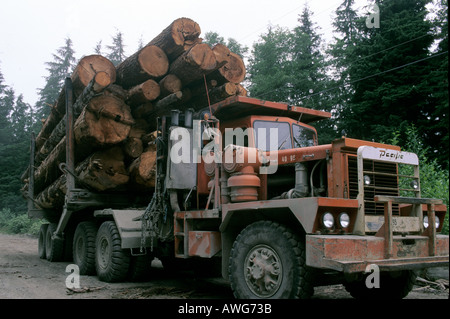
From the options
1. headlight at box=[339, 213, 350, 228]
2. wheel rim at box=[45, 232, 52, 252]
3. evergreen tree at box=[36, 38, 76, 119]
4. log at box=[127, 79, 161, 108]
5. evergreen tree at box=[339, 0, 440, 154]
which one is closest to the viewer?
headlight at box=[339, 213, 350, 228]

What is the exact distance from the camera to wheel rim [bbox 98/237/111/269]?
7824 mm

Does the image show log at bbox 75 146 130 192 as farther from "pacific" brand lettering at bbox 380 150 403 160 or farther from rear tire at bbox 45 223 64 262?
"pacific" brand lettering at bbox 380 150 403 160

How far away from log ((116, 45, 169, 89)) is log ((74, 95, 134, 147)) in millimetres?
576

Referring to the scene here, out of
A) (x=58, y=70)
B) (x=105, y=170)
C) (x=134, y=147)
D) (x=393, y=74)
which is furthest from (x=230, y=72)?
(x=58, y=70)

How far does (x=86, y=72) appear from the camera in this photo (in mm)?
8555

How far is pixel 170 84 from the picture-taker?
772cm

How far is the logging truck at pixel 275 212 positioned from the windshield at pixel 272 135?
2cm

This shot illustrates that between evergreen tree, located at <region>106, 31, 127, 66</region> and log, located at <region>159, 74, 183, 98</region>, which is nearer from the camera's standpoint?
log, located at <region>159, 74, 183, 98</region>

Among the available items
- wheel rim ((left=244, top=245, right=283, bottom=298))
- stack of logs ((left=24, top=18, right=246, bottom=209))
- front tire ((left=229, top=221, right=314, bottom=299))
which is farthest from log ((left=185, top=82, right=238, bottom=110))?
wheel rim ((left=244, top=245, right=283, bottom=298))

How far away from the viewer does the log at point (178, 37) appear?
742 cm

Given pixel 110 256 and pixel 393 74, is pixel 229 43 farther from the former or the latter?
pixel 110 256

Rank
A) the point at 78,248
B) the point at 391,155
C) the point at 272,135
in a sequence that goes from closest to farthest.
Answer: the point at 391,155 < the point at 272,135 < the point at 78,248

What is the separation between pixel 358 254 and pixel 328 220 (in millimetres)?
451
